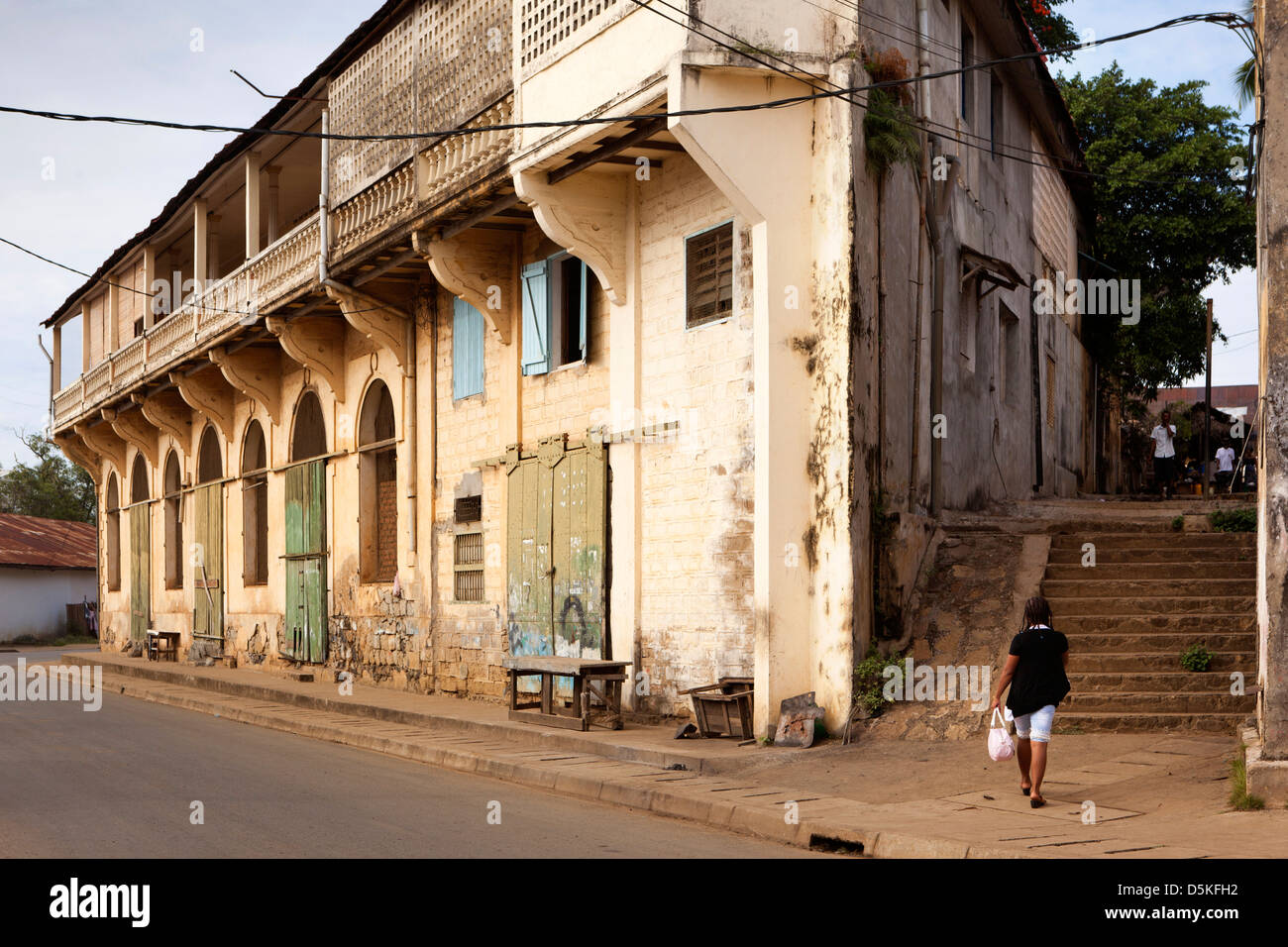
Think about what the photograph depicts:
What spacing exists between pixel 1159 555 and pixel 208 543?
20.9 meters

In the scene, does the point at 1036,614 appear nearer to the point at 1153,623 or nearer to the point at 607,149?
the point at 1153,623

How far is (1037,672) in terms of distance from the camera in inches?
357

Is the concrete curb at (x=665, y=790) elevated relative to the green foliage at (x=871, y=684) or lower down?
lower down

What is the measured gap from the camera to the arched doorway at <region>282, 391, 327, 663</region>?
22938 millimetres

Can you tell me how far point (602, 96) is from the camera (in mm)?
13391

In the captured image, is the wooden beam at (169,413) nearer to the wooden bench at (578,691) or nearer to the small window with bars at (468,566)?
the small window with bars at (468,566)

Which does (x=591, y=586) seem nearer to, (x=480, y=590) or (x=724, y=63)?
(x=480, y=590)

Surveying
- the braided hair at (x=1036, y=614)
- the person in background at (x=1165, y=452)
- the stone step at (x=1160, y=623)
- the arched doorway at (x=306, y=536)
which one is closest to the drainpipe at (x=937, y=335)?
the stone step at (x=1160, y=623)

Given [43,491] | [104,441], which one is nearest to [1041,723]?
[104,441]

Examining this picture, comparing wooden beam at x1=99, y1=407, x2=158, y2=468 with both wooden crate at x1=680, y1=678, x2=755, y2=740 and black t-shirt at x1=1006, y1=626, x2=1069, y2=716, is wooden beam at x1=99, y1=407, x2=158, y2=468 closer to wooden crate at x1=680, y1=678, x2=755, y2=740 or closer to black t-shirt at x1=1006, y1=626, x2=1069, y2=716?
wooden crate at x1=680, y1=678, x2=755, y2=740

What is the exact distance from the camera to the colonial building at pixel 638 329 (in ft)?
→ 41.1

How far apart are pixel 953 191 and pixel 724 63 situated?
500cm

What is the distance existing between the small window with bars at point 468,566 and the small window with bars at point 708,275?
220 inches
